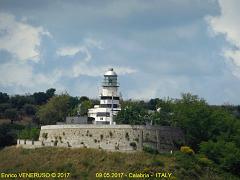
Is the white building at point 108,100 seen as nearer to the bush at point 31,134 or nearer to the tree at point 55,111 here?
the bush at point 31,134

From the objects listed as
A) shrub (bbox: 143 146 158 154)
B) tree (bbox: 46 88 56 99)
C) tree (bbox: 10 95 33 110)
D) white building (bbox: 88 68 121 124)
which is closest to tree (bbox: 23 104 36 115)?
tree (bbox: 10 95 33 110)

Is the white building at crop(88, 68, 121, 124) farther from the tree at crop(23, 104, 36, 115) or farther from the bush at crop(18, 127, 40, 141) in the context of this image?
the tree at crop(23, 104, 36, 115)

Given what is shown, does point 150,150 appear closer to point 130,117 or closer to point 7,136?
point 130,117

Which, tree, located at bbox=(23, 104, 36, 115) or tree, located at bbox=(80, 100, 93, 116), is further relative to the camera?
tree, located at bbox=(23, 104, 36, 115)

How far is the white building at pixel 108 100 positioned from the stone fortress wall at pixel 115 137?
26.9 ft

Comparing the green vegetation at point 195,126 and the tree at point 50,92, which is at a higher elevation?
the tree at point 50,92

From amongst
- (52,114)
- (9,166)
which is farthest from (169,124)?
(52,114)

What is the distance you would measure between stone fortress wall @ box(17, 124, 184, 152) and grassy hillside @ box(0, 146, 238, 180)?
162 cm

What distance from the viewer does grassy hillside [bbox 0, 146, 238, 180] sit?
245 feet

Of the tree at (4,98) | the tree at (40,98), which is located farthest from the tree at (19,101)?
the tree at (40,98)

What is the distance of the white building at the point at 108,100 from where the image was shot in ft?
301

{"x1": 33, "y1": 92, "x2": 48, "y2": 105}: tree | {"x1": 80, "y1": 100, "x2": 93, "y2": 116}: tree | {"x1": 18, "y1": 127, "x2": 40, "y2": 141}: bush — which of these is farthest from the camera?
{"x1": 33, "y1": 92, "x2": 48, "y2": 105}: tree

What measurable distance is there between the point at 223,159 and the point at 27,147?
22.0 m

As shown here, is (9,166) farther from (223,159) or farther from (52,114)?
(52,114)
